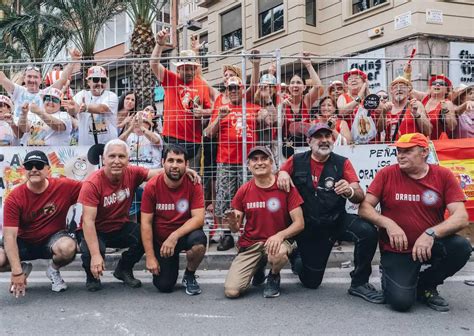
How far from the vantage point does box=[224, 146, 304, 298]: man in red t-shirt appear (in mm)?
4332

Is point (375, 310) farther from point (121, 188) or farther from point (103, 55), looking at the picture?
point (103, 55)

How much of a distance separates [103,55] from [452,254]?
77.6ft

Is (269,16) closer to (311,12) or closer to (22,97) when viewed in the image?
(311,12)

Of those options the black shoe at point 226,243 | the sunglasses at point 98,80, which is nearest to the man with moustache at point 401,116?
the black shoe at point 226,243

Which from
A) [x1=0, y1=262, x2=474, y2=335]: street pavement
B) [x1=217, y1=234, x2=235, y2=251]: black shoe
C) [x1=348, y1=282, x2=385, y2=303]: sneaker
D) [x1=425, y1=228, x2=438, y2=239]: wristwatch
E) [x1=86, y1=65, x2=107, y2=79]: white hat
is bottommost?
[x1=0, y1=262, x2=474, y2=335]: street pavement

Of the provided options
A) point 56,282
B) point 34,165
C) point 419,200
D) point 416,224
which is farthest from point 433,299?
point 34,165

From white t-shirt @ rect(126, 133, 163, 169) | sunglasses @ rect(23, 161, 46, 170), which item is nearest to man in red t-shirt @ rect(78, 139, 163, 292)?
sunglasses @ rect(23, 161, 46, 170)

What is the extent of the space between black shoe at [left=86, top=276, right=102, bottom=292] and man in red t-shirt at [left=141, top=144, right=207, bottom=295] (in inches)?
21.5

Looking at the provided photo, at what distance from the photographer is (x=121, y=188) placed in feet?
15.4

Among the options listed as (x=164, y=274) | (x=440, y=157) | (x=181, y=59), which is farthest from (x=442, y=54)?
(x=164, y=274)

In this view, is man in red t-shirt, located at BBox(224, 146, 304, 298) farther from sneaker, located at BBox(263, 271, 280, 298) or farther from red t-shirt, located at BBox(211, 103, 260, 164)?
red t-shirt, located at BBox(211, 103, 260, 164)

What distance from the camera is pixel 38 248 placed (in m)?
4.57

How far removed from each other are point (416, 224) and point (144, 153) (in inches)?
127

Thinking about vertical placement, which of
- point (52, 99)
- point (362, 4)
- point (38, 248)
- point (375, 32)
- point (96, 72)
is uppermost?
point (362, 4)
